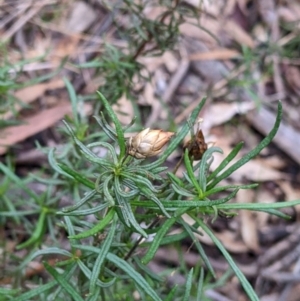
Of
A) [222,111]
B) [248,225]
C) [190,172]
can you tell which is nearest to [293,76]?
[222,111]

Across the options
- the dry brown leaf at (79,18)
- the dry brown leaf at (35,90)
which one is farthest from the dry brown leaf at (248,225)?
the dry brown leaf at (79,18)

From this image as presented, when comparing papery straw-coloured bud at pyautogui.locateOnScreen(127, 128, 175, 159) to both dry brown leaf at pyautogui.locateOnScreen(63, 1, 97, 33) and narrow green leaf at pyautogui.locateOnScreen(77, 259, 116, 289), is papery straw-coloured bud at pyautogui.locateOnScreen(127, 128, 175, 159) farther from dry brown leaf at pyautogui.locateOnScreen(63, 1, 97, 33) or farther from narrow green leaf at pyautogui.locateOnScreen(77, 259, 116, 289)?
dry brown leaf at pyautogui.locateOnScreen(63, 1, 97, 33)

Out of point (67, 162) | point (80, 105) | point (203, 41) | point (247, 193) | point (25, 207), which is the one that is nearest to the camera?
point (67, 162)

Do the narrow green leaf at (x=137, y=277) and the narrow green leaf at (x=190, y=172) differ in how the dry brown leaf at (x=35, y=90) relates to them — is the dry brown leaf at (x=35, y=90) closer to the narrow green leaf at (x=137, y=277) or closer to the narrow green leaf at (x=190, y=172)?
the narrow green leaf at (x=137, y=277)

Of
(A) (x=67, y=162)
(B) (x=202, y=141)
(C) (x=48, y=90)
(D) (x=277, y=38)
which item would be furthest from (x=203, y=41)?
(B) (x=202, y=141)

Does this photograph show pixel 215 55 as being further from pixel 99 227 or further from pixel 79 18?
pixel 99 227

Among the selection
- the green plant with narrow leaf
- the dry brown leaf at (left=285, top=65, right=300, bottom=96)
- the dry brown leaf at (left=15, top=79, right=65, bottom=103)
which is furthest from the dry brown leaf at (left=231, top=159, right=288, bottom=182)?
the green plant with narrow leaf

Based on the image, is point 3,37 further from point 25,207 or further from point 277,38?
point 277,38
